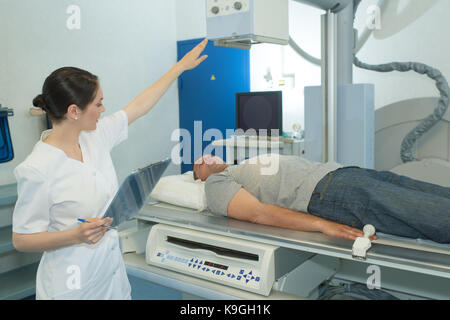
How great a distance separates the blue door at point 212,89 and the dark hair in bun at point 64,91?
Answer: 276 centimetres

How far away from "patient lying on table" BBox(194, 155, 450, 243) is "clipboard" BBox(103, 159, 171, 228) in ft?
1.77

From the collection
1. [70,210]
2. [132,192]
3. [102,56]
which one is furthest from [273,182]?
[102,56]

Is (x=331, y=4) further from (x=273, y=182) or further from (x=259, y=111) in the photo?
(x=259, y=111)

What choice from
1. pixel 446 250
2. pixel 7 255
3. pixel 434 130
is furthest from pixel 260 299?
pixel 7 255

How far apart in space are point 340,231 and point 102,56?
9.14 feet

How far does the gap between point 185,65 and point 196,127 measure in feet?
8.45

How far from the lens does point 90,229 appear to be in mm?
1139

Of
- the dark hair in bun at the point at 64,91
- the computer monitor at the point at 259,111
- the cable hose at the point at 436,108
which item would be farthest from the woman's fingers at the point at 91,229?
the computer monitor at the point at 259,111

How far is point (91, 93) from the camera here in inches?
48.9

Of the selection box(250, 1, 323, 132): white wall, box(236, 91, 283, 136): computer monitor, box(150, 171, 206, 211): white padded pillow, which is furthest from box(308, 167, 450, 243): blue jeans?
box(250, 1, 323, 132): white wall

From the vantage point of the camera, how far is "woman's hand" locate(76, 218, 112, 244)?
1.13 metres

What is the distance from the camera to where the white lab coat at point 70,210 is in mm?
1146

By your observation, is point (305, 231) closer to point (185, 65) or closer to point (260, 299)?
point (260, 299)

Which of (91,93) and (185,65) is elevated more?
(185,65)
